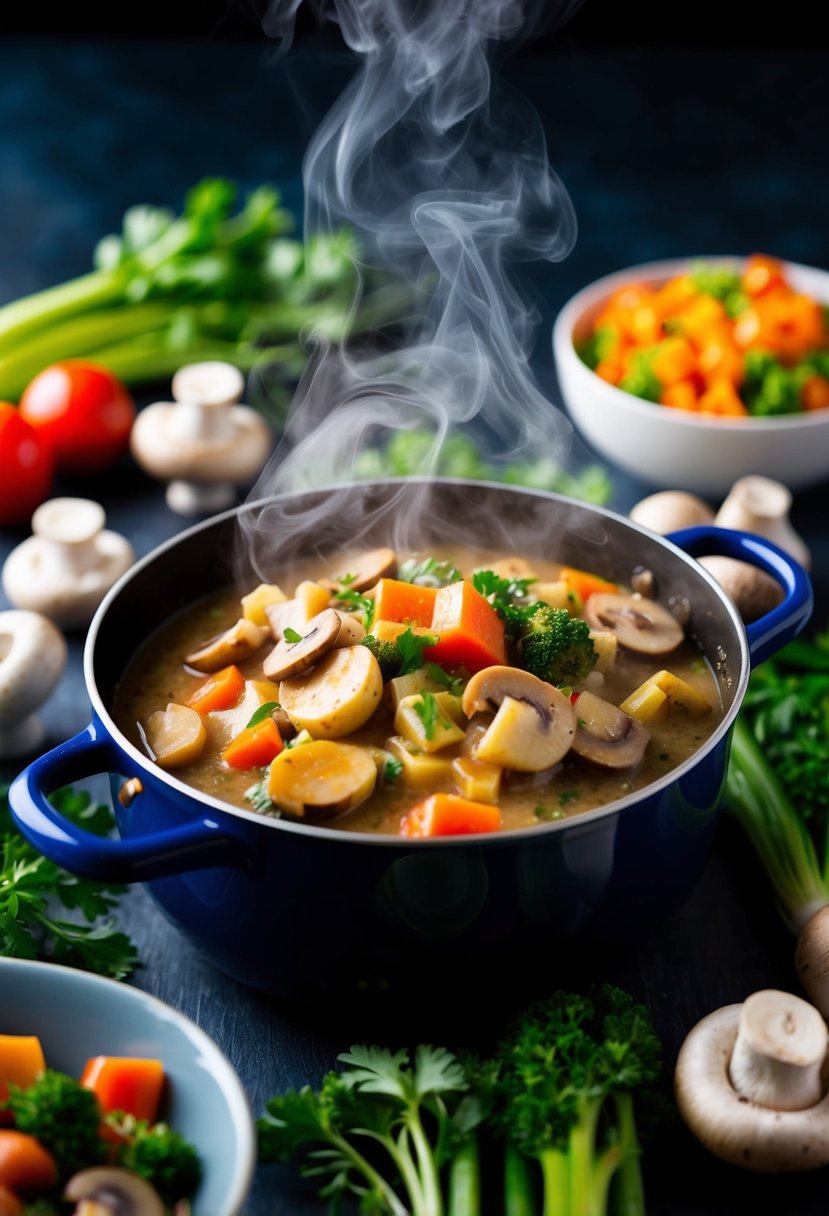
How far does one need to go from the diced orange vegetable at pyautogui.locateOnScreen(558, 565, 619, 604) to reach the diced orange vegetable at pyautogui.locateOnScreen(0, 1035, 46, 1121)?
164cm

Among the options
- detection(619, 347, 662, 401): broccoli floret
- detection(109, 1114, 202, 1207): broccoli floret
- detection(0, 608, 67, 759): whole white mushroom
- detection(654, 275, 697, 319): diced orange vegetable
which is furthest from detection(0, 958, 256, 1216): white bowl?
detection(654, 275, 697, 319): diced orange vegetable

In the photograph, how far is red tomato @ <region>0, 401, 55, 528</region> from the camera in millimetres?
4434

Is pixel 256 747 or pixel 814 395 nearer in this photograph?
pixel 256 747

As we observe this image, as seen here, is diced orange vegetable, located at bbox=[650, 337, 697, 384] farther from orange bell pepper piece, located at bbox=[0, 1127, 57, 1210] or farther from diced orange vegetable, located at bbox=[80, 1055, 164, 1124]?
orange bell pepper piece, located at bbox=[0, 1127, 57, 1210]

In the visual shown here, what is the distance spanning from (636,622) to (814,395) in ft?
5.36

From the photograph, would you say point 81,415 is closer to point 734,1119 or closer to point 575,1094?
point 575,1094

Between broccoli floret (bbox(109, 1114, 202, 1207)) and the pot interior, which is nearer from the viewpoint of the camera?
broccoli floret (bbox(109, 1114, 202, 1207))

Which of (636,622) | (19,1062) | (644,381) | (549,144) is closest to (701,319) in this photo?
(644,381)

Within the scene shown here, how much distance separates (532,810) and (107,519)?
242 cm

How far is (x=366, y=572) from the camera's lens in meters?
3.29

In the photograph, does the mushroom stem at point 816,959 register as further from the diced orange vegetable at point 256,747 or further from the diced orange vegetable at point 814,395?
the diced orange vegetable at point 814,395

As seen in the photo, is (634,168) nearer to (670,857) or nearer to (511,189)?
(511,189)

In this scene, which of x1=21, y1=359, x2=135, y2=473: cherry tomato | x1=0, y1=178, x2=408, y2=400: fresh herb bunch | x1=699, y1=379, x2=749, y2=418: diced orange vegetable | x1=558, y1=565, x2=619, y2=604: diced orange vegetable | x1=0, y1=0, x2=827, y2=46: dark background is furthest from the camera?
x1=0, y1=0, x2=827, y2=46: dark background

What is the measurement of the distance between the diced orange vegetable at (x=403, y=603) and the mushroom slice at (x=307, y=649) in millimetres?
113
